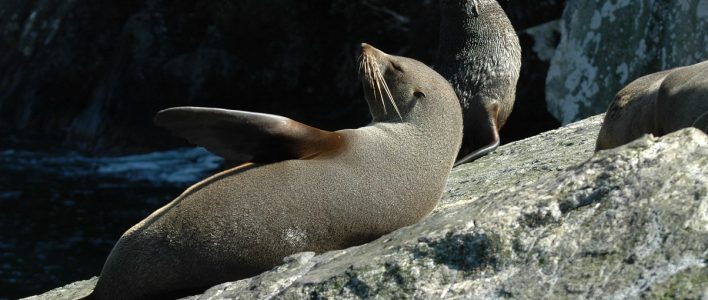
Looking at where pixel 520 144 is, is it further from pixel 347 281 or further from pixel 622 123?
pixel 347 281

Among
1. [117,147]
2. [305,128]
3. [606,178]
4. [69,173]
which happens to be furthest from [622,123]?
[117,147]

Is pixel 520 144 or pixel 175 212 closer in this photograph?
pixel 175 212

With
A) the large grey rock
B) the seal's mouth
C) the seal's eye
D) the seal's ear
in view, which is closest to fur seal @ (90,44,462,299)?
the seal's ear

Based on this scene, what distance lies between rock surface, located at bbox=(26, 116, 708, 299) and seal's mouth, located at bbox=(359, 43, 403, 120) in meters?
1.86

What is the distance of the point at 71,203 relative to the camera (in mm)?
13742

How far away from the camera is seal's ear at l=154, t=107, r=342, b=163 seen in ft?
15.2

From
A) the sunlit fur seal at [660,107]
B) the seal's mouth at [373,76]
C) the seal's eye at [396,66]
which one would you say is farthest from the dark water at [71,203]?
the sunlit fur seal at [660,107]

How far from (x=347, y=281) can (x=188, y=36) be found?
45.7 ft

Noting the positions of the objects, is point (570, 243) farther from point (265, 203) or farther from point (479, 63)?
point (479, 63)

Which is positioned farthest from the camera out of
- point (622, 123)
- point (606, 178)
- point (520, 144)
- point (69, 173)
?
point (69, 173)

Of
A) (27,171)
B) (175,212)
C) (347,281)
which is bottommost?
(347,281)

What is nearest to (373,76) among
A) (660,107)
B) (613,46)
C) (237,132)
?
(237,132)

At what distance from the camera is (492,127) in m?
8.58

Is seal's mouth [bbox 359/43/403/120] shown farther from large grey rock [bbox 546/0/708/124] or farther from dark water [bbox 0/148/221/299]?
dark water [bbox 0/148/221/299]
